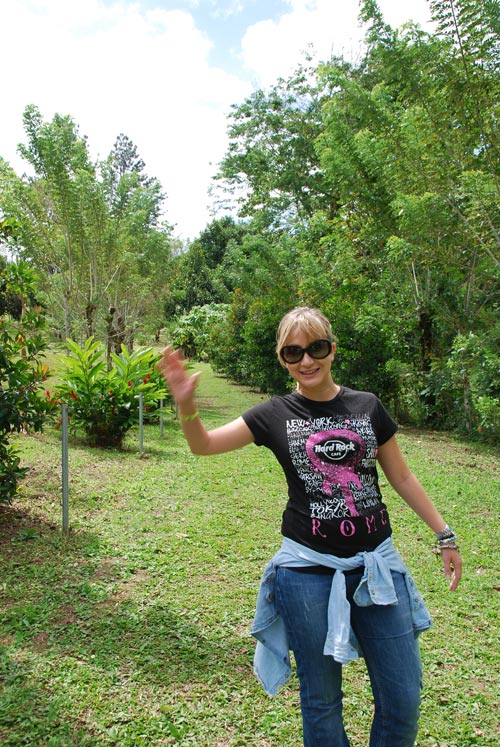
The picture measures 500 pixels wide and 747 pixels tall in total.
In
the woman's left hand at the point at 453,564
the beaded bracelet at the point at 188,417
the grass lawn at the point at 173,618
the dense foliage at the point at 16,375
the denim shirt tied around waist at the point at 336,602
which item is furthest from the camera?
the dense foliage at the point at 16,375

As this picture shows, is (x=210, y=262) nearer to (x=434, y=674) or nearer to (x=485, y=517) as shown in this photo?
(x=485, y=517)

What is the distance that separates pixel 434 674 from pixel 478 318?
7.91m

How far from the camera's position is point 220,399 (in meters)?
17.2

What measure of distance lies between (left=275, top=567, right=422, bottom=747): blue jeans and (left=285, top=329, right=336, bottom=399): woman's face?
0.63 meters

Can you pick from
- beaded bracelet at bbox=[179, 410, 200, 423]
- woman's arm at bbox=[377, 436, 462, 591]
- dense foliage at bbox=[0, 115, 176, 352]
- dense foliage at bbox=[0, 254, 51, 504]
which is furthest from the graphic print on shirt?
dense foliage at bbox=[0, 115, 176, 352]

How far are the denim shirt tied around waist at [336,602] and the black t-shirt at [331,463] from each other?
38 mm

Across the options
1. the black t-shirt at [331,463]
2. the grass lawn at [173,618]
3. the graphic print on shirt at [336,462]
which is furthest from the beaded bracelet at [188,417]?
the grass lawn at [173,618]

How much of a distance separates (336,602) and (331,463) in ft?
1.42

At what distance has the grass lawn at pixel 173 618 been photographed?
2.61 meters

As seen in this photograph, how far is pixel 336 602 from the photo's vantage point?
179 cm

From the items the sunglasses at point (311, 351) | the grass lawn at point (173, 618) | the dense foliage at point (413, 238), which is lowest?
the grass lawn at point (173, 618)

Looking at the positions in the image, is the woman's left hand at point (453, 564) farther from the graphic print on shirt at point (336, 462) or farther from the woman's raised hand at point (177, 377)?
the woman's raised hand at point (177, 377)

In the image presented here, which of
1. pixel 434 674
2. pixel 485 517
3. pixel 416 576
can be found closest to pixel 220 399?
pixel 485 517

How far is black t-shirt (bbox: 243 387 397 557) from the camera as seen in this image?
74.0 inches
